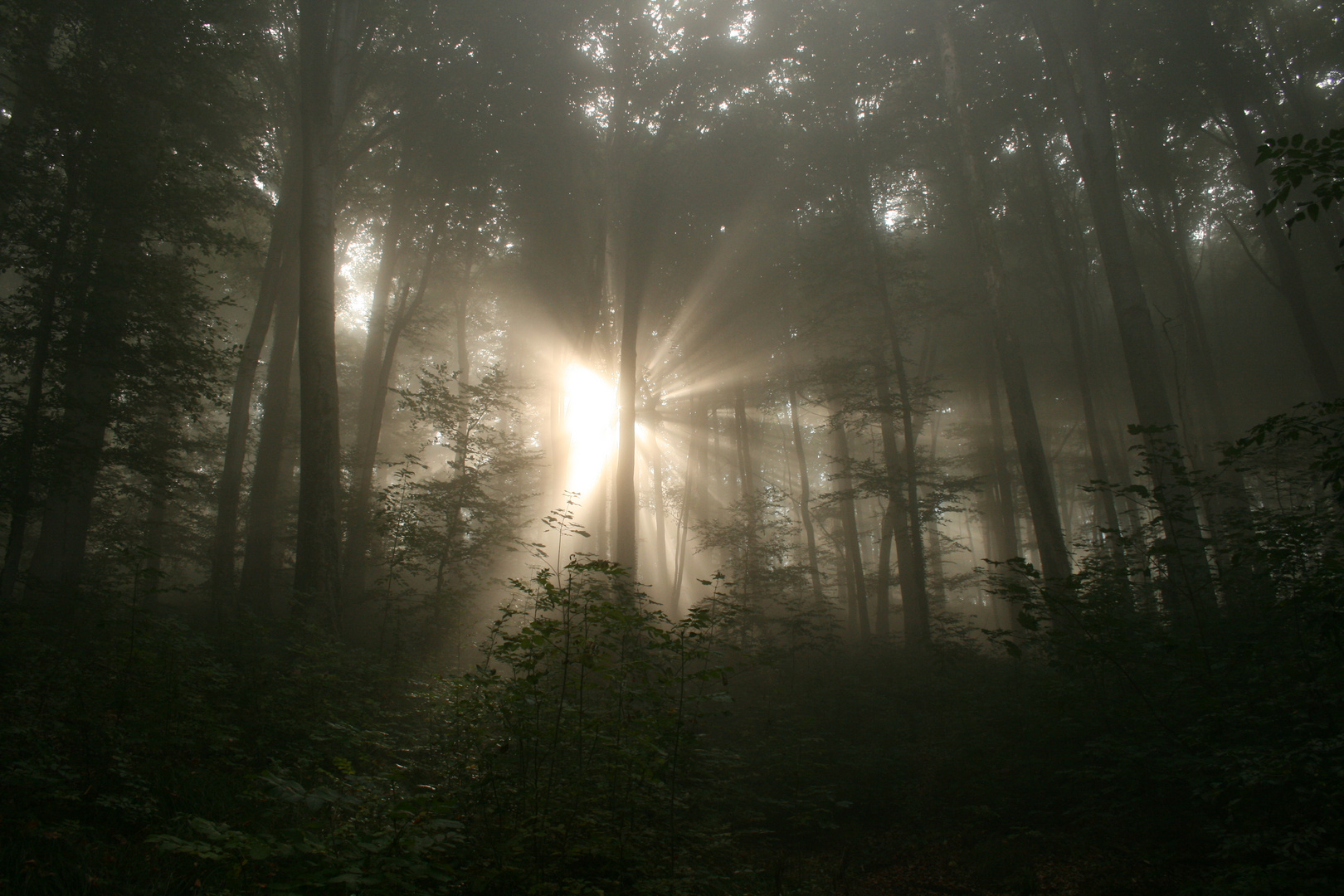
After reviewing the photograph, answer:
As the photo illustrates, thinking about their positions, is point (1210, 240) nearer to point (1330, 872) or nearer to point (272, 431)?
point (1330, 872)

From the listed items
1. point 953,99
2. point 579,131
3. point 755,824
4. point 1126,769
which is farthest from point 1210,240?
point 755,824

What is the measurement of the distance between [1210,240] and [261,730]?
1400 inches

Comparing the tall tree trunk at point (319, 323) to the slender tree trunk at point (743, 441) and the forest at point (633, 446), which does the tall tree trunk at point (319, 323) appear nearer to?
the forest at point (633, 446)

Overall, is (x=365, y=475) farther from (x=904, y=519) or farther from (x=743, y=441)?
(x=904, y=519)

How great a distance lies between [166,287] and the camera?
8.19 meters

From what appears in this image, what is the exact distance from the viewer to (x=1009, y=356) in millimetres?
11906

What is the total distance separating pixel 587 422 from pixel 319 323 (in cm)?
1694

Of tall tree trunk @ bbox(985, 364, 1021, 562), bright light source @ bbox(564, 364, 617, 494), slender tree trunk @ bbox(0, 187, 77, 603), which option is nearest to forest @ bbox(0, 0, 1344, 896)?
slender tree trunk @ bbox(0, 187, 77, 603)

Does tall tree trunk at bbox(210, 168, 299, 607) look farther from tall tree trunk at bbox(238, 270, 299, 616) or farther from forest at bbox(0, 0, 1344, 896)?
tall tree trunk at bbox(238, 270, 299, 616)

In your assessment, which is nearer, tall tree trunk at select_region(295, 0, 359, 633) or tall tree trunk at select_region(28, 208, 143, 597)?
tall tree trunk at select_region(28, 208, 143, 597)

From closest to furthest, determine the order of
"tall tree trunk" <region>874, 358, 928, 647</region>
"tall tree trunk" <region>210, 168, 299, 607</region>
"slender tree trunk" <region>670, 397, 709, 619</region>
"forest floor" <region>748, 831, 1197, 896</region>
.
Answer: "forest floor" <region>748, 831, 1197, 896</region>, "tall tree trunk" <region>874, 358, 928, 647</region>, "tall tree trunk" <region>210, 168, 299, 607</region>, "slender tree trunk" <region>670, 397, 709, 619</region>

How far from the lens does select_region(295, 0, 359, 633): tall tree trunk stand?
938 cm

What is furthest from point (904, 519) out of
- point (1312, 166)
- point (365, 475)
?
point (365, 475)

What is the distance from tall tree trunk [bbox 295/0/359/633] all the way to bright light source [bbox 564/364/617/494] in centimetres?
1225
